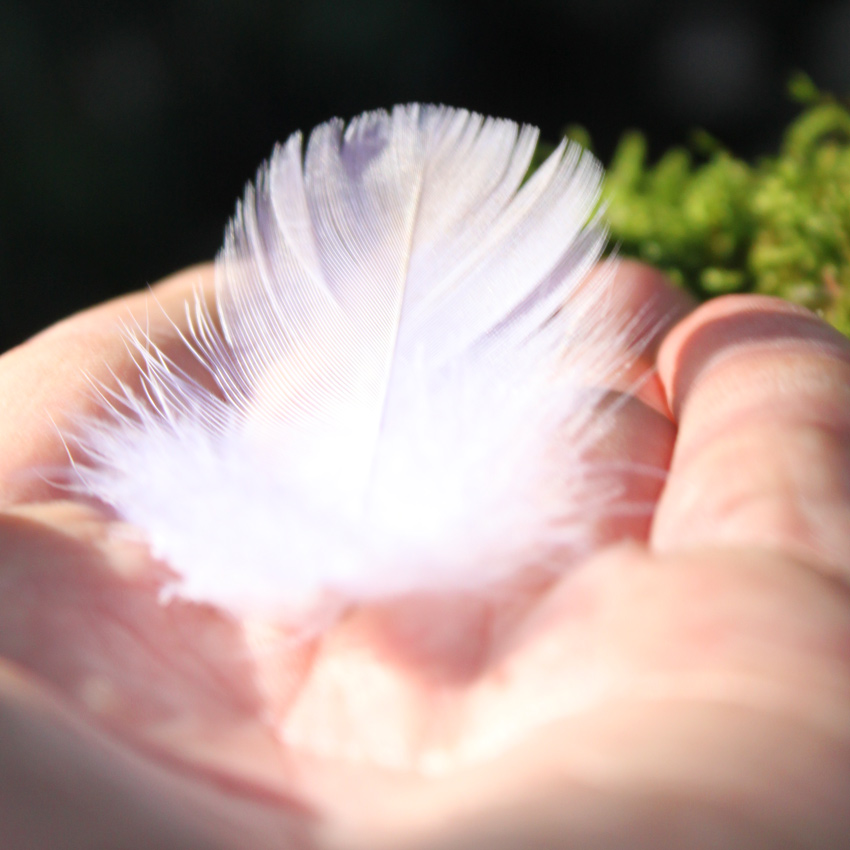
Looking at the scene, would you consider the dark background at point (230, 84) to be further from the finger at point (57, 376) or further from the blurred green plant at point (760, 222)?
the finger at point (57, 376)

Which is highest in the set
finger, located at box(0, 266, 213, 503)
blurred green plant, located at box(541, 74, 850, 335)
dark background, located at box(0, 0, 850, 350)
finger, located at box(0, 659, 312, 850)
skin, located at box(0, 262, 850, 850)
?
dark background, located at box(0, 0, 850, 350)

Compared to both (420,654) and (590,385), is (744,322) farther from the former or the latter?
(420,654)

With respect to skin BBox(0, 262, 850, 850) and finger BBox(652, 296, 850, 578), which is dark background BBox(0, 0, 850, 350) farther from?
finger BBox(652, 296, 850, 578)

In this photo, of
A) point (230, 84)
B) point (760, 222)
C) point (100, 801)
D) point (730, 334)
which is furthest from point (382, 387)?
point (230, 84)

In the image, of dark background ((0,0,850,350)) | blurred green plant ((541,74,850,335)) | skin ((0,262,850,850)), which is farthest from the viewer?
dark background ((0,0,850,350))

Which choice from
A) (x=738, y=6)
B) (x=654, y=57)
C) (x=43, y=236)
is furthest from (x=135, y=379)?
(x=738, y=6)

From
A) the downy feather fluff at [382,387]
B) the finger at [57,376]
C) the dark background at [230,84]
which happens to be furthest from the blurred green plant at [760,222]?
the dark background at [230,84]

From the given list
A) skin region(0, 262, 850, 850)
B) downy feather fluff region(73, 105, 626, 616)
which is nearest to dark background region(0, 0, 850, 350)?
downy feather fluff region(73, 105, 626, 616)
